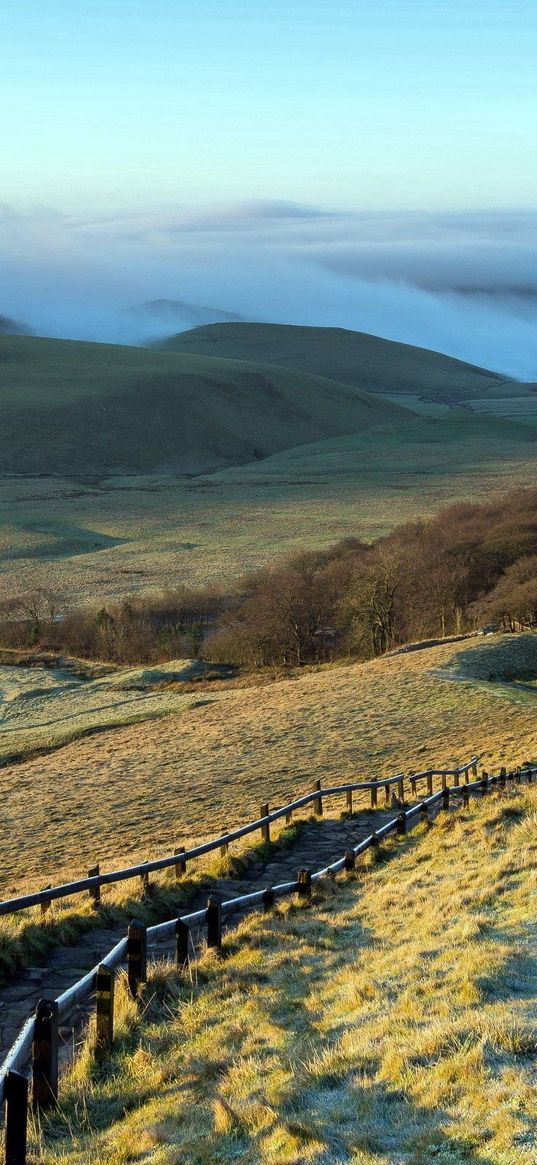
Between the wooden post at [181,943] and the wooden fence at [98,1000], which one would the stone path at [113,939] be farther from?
the wooden post at [181,943]

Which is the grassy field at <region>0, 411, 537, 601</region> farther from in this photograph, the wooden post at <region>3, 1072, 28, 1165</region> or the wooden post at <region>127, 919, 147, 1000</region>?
the wooden post at <region>3, 1072, 28, 1165</region>

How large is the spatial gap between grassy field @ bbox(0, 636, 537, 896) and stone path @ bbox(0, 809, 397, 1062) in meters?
3.00

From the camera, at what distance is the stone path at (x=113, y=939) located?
11219 millimetres

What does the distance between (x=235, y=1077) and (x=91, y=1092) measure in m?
1.19

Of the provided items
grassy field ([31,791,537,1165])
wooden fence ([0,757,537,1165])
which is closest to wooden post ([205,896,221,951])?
wooden fence ([0,757,537,1165])

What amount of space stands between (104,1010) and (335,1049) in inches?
85.2

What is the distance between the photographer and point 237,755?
108 ft

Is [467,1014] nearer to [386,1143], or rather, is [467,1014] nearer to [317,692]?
[386,1143]

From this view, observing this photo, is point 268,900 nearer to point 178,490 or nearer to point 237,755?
point 237,755

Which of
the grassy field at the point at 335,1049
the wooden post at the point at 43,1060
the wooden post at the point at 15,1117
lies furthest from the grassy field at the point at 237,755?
the wooden post at the point at 15,1117

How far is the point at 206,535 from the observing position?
109m

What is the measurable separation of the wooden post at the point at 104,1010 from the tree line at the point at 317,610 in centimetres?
4711

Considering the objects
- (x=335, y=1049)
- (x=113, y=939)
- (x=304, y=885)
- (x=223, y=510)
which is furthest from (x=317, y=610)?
(x=223, y=510)

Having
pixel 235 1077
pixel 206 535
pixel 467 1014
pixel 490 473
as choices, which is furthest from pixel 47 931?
pixel 490 473
